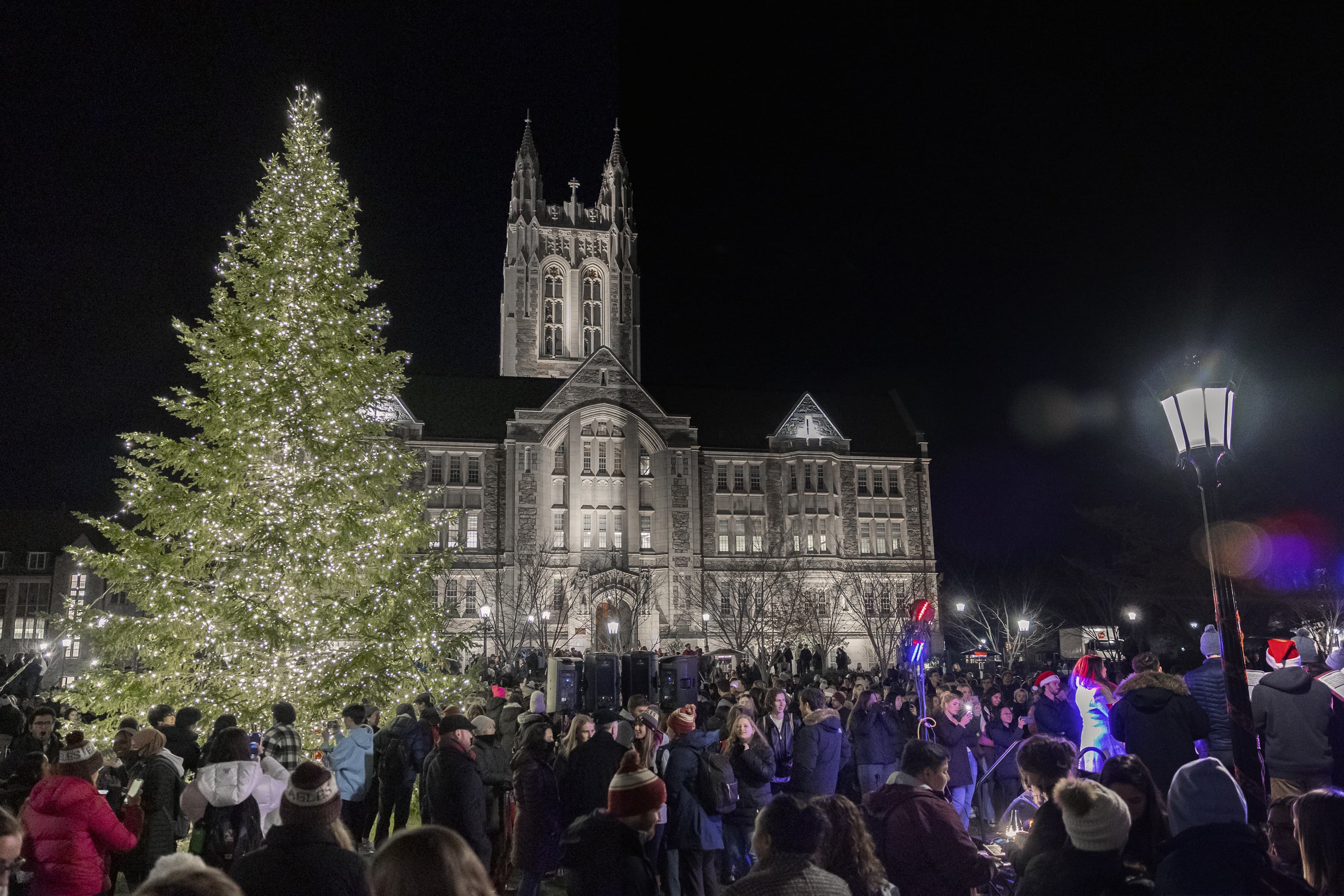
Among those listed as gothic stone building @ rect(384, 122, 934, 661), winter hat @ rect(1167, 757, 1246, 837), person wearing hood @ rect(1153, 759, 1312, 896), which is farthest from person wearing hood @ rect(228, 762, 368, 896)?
gothic stone building @ rect(384, 122, 934, 661)

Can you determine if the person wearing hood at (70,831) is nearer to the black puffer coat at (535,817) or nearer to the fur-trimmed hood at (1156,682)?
the black puffer coat at (535,817)

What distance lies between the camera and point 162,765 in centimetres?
729

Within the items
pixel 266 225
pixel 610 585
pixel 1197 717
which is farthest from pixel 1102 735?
pixel 610 585

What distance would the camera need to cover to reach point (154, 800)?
7242 millimetres

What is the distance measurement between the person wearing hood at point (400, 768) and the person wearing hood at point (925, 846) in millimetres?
7156

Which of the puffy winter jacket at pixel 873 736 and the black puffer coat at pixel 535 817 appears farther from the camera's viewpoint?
the puffy winter jacket at pixel 873 736

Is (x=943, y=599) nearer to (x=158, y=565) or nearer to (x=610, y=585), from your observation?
(x=610, y=585)

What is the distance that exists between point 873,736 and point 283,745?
6.50 metres

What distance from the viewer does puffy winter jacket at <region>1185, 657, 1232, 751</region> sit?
8.80m

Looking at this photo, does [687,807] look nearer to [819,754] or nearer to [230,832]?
[819,754]

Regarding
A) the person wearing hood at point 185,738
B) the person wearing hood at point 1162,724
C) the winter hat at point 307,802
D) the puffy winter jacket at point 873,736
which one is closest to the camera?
the winter hat at point 307,802

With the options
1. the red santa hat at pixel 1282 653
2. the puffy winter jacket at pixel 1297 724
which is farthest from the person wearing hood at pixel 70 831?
the red santa hat at pixel 1282 653

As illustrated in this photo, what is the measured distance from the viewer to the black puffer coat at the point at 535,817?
7.41m

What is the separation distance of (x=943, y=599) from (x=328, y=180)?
54.2 metres
